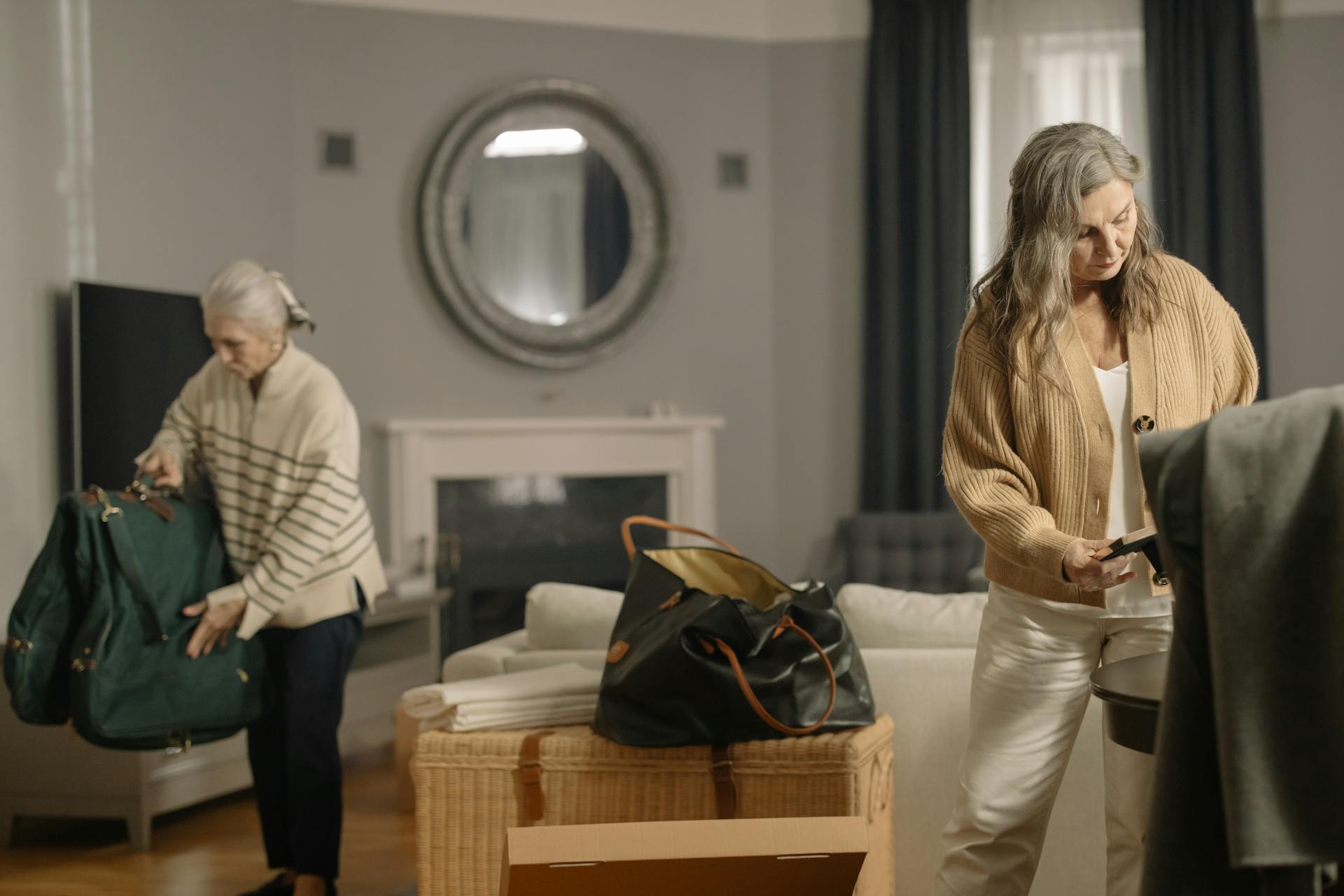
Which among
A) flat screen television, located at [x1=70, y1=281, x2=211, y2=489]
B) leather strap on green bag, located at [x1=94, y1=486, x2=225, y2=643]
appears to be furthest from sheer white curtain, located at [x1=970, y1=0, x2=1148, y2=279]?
leather strap on green bag, located at [x1=94, y1=486, x2=225, y2=643]

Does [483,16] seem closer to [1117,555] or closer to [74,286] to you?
[74,286]

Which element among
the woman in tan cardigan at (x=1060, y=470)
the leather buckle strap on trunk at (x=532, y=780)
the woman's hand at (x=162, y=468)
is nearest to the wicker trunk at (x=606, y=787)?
the leather buckle strap on trunk at (x=532, y=780)

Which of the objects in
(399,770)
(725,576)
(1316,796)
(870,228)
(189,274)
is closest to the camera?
(1316,796)

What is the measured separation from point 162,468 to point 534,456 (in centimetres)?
285

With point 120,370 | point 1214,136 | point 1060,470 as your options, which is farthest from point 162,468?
point 1214,136

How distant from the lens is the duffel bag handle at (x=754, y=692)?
1.96 metres

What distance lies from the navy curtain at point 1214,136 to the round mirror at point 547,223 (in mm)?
2151

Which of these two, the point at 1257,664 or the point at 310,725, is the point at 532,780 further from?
the point at 1257,664

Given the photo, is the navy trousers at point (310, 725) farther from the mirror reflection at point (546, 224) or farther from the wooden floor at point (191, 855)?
the mirror reflection at point (546, 224)

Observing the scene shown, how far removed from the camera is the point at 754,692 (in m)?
2.00

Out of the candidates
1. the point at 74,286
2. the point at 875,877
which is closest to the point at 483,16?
the point at 74,286

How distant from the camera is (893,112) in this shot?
18.6 ft

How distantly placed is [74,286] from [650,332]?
2.52 m

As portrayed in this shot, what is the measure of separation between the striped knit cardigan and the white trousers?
54.7 inches
